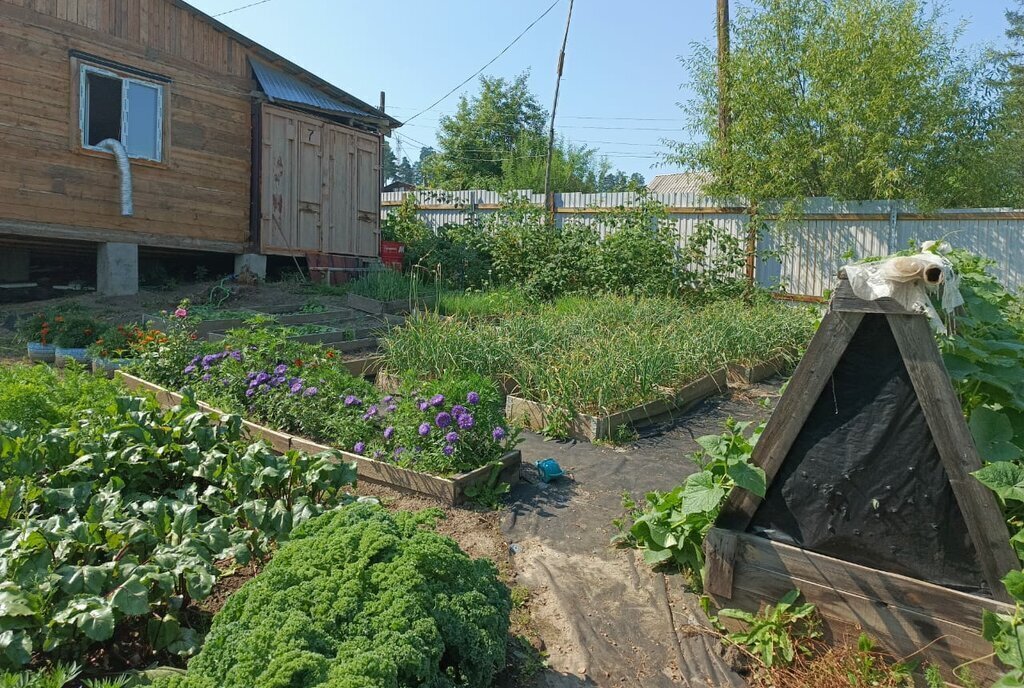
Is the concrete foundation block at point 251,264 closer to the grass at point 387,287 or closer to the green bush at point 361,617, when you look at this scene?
the grass at point 387,287

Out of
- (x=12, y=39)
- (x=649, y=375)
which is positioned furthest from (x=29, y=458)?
(x=12, y=39)

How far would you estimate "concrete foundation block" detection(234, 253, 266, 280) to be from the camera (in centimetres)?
1230

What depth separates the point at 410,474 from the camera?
14.7 feet

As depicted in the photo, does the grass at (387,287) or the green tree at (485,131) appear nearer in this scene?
the grass at (387,287)

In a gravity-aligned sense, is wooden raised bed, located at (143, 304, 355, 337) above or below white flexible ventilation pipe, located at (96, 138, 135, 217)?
below

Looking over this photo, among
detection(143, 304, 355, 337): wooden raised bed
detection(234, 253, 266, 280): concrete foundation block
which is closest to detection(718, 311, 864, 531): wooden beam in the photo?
detection(143, 304, 355, 337): wooden raised bed

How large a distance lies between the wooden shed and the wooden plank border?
9.70 m

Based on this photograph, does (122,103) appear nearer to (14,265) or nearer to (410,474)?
(14,265)

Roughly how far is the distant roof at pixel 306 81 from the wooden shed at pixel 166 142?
0.03 meters

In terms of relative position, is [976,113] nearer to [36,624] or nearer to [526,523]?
[526,523]

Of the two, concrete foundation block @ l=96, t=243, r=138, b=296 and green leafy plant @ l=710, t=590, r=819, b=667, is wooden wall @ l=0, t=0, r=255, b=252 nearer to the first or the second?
concrete foundation block @ l=96, t=243, r=138, b=296

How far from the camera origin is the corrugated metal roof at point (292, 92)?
40.1 ft

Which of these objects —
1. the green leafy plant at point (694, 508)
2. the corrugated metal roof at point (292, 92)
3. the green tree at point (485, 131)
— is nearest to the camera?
the green leafy plant at point (694, 508)

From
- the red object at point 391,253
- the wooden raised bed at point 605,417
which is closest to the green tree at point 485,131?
the red object at point 391,253
